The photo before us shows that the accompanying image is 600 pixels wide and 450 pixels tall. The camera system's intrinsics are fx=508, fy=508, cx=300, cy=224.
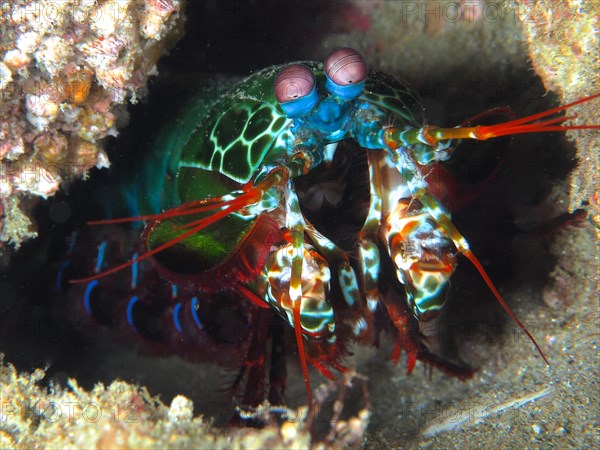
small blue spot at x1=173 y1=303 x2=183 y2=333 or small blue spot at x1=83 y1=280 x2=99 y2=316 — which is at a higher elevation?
small blue spot at x1=83 y1=280 x2=99 y2=316

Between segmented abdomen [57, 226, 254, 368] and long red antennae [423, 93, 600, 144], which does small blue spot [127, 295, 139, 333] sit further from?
long red antennae [423, 93, 600, 144]

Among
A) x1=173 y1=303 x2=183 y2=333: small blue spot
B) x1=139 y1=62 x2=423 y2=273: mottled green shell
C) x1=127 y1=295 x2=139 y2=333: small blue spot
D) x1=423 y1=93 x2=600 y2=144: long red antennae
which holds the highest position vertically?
x1=139 y1=62 x2=423 y2=273: mottled green shell

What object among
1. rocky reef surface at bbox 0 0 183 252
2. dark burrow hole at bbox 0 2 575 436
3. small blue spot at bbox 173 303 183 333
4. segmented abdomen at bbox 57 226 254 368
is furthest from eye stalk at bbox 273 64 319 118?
small blue spot at bbox 173 303 183 333

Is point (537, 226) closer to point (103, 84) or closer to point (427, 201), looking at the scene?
point (427, 201)

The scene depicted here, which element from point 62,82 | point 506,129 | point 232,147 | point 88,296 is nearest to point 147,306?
point 88,296

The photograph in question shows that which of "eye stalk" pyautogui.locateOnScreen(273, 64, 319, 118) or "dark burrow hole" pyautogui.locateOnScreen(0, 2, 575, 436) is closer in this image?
"eye stalk" pyautogui.locateOnScreen(273, 64, 319, 118)
